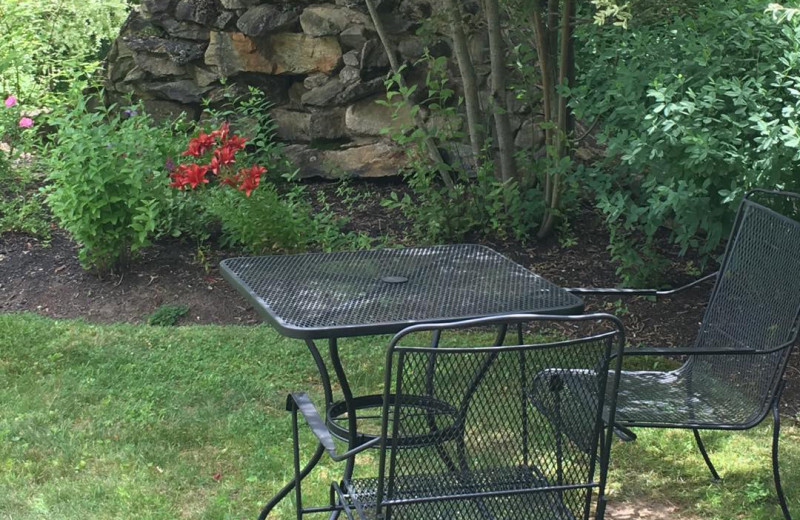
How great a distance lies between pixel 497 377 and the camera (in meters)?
2.41

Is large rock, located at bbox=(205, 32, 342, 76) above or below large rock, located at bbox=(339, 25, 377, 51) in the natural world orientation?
below

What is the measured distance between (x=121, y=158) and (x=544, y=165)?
244 cm

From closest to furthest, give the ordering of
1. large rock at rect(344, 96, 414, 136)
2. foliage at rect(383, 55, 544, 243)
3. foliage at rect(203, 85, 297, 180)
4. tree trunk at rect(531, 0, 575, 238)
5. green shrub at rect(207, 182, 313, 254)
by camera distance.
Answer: tree trunk at rect(531, 0, 575, 238)
green shrub at rect(207, 182, 313, 254)
foliage at rect(383, 55, 544, 243)
foliage at rect(203, 85, 297, 180)
large rock at rect(344, 96, 414, 136)

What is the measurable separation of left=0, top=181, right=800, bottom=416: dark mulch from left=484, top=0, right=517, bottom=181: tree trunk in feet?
1.57

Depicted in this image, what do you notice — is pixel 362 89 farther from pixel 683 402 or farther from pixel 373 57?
pixel 683 402

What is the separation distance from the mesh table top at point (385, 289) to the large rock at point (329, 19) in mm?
3923

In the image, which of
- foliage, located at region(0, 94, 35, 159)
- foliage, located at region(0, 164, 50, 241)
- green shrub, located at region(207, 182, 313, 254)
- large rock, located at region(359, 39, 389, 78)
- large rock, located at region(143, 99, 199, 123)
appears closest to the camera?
green shrub, located at region(207, 182, 313, 254)

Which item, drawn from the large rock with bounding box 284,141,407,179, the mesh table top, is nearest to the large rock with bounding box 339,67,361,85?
the large rock with bounding box 284,141,407,179

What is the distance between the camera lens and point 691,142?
4.20 meters

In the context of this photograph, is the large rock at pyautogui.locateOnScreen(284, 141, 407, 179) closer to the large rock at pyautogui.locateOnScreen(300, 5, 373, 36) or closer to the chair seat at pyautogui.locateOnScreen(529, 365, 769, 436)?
the large rock at pyautogui.locateOnScreen(300, 5, 373, 36)

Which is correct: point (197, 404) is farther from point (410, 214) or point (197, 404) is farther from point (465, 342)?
point (410, 214)

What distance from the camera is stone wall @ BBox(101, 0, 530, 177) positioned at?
23.6 feet

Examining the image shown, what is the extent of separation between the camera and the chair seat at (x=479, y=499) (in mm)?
2502

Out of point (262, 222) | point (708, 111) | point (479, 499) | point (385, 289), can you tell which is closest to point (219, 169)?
point (262, 222)
